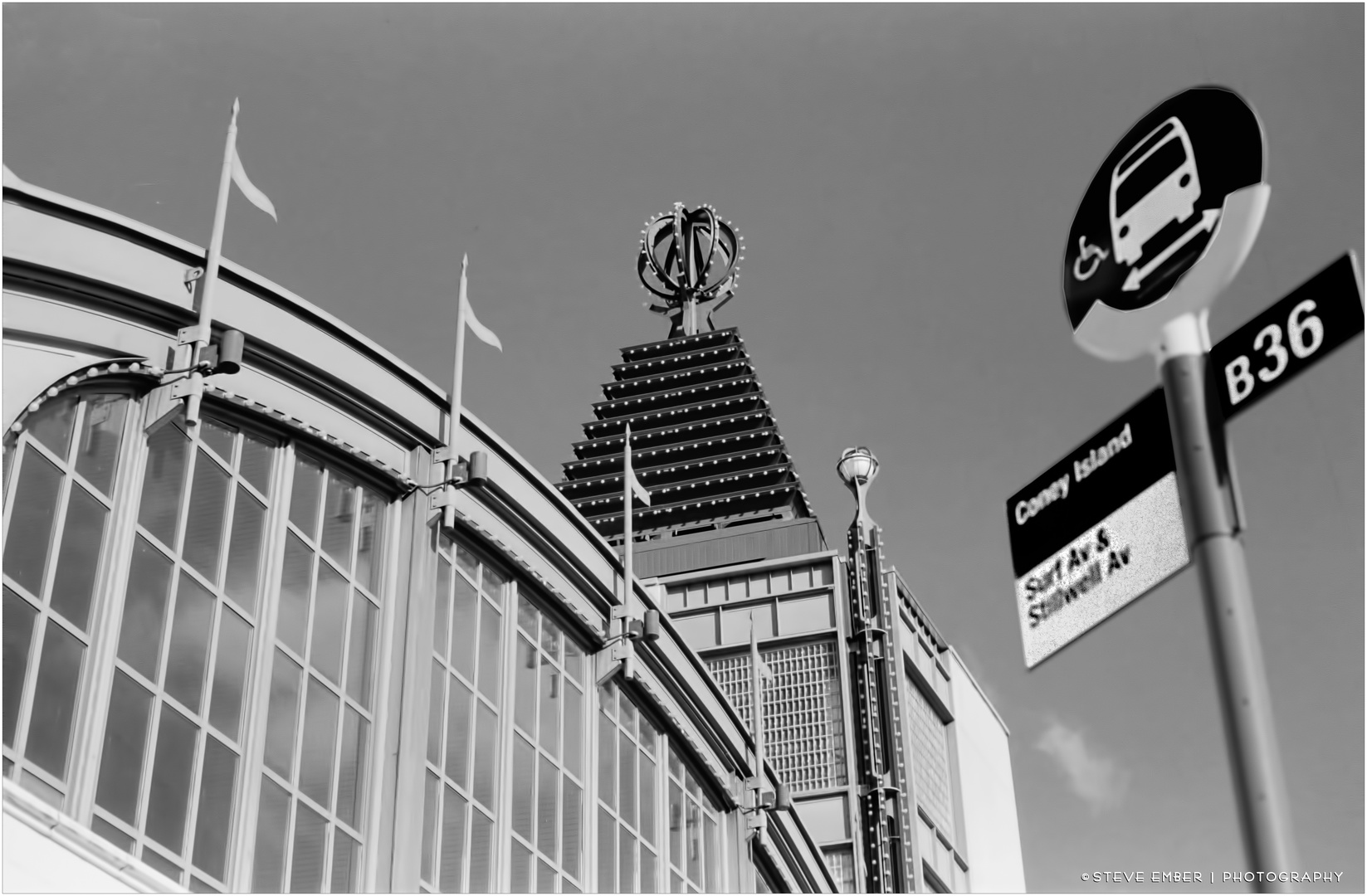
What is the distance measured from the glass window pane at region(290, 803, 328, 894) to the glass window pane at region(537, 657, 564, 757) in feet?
→ 14.6

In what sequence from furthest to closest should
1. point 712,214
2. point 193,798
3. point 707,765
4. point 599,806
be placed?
point 712,214
point 707,765
point 599,806
point 193,798

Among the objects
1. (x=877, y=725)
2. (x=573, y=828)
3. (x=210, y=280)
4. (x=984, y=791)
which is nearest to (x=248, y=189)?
(x=210, y=280)

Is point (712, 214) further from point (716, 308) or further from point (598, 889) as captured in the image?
Answer: point (598, 889)

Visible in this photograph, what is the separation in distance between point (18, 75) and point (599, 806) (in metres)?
11.3

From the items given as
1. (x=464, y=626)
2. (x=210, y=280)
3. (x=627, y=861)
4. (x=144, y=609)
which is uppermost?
(x=210, y=280)

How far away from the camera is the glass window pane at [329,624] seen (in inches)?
625

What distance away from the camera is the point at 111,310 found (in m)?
14.4

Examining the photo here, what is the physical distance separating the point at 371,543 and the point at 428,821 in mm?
3025

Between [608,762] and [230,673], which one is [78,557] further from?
[608,762]

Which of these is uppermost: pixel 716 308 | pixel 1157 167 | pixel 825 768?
pixel 716 308

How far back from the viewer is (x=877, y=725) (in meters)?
39.7

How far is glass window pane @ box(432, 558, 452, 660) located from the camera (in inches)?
696

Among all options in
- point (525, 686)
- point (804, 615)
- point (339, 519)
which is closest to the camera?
point (339, 519)

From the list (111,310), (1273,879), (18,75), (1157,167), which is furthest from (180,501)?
(1273,879)
